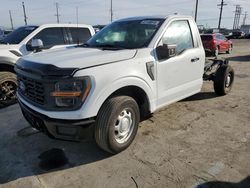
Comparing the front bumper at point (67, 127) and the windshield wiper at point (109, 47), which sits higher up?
the windshield wiper at point (109, 47)

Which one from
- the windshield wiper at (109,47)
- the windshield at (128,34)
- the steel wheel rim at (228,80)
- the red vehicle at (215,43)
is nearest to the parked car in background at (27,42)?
the windshield at (128,34)

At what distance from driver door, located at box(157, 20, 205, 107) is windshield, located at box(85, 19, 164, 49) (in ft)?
0.80

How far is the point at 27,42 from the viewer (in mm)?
6246

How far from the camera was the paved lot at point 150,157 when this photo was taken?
10.2 ft

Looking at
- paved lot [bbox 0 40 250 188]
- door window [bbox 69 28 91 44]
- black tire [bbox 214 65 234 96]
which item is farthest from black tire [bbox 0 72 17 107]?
black tire [bbox 214 65 234 96]

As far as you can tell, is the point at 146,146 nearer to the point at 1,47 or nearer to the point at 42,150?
the point at 42,150

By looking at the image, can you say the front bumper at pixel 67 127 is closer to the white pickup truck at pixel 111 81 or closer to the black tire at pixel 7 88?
the white pickup truck at pixel 111 81

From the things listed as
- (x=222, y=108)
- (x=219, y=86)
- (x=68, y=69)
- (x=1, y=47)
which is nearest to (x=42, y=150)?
(x=68, y=69)

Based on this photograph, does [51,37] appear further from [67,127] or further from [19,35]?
[67,127]

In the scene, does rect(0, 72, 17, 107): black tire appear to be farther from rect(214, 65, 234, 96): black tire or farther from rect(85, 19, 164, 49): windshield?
rect(214, 65, 234, 96): black tire

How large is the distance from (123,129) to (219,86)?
11.8 feet

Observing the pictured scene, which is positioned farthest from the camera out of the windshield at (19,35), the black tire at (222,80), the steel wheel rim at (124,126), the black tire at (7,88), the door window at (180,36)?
the windshield at (19,35)

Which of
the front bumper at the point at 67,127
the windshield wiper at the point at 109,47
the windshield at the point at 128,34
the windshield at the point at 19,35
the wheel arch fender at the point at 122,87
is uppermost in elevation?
the windshield at the point at 128,34

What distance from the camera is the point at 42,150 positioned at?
3.87m
